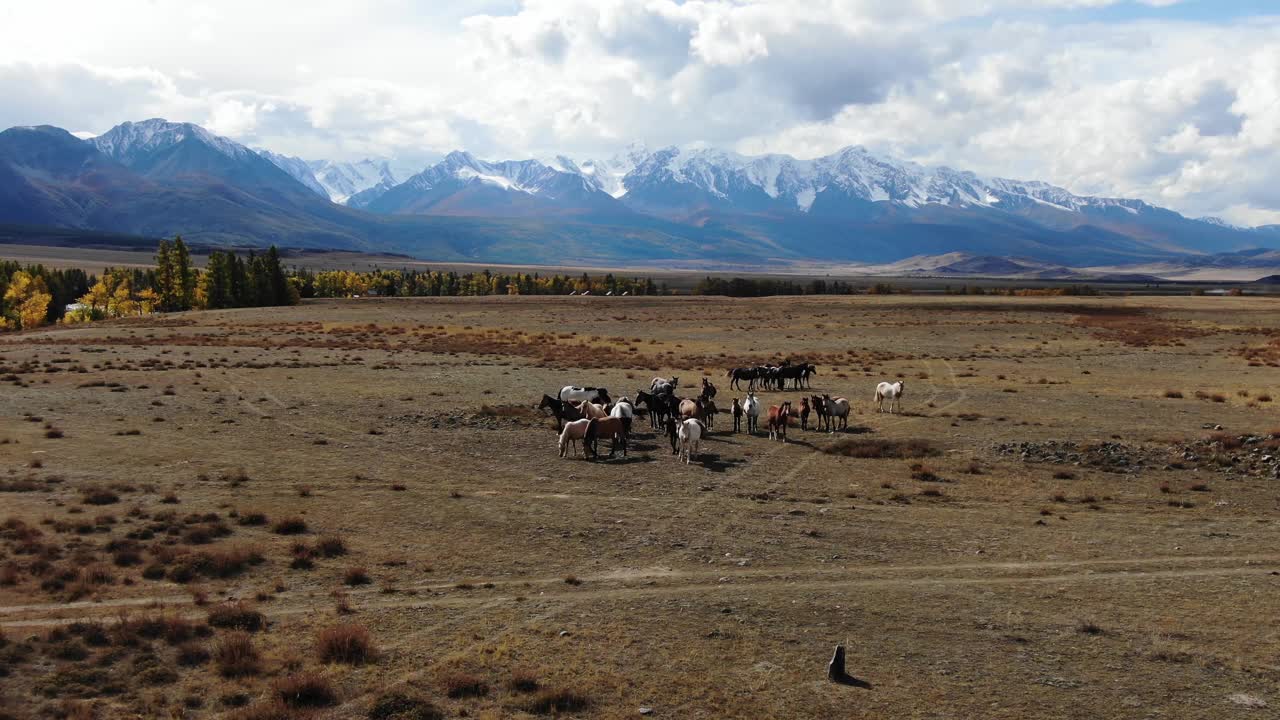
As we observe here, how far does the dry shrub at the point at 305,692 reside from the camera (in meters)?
11.4

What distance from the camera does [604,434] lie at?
27922 millimetres

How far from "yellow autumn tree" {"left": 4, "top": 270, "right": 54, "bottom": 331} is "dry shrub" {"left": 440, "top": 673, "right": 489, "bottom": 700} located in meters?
129

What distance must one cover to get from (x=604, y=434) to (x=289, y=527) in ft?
37.6

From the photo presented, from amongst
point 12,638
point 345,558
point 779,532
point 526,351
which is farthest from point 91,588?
point 526,351

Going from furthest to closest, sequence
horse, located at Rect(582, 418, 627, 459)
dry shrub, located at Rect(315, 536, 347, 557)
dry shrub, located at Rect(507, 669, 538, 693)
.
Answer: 1. horse, located at Rect(582, 418, 627, 459)
2. dry shrub, located at Rect(315, 536, 347, 557)
3. dry shrub, located at Rect(507, 669, 538, 693)

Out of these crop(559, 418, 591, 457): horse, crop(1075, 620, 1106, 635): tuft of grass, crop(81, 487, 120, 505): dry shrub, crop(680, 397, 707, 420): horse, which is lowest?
crop(1075, 620, 1106, 635): tuft of grass

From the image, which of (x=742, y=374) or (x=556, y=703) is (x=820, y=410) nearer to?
(x=742, y=374)

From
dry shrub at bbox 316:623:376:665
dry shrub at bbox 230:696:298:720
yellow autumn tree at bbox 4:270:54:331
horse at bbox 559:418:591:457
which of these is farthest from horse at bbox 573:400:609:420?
yellow autumn tree at bbox 4:270:54:331

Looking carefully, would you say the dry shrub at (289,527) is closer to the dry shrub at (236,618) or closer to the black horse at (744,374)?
the dry shrub at (236,618)

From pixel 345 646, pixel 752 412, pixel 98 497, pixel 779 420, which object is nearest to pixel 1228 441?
pixel 779 420

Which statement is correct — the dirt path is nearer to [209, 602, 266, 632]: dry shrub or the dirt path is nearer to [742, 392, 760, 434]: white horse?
[209, 602, 266, 632]: dry shrub

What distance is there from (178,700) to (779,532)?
12.5m

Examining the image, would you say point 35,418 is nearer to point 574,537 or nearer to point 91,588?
point 91,588

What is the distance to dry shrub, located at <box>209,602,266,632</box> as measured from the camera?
13.6 metres
